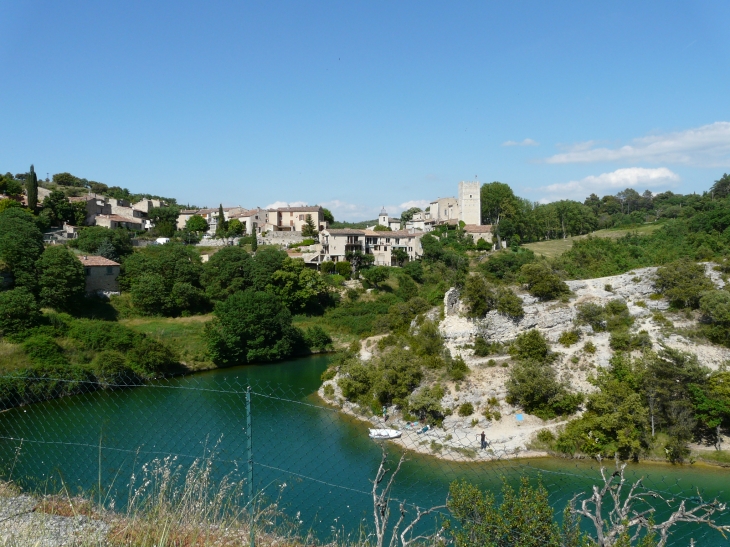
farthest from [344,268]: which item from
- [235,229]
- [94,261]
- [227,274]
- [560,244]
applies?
[560,244]

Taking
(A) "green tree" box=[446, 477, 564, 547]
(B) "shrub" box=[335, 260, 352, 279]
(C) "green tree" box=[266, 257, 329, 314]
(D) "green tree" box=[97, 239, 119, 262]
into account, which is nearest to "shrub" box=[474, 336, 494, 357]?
(A) "green tree" box=[446, 477, 564, 547]

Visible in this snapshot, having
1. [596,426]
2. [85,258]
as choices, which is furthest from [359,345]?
[85,258]

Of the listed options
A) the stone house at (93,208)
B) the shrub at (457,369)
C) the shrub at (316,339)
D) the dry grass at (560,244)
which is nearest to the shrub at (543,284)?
the shrub at (457,369)

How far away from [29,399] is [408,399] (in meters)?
14.1

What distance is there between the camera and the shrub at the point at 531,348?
66.6 feet

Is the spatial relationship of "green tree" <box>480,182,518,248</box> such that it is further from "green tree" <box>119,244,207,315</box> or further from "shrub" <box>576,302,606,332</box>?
"shrub" <box>576,302,606,332</box>

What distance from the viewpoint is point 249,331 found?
30.7 meters

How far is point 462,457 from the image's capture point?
1681 centimetres

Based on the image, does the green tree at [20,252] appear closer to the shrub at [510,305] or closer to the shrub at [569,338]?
the shrub at [510,305]

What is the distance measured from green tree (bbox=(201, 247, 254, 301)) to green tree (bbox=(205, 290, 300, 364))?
372cm

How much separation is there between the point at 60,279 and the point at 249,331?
34.9ft

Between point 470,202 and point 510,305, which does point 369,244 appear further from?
point 510,305

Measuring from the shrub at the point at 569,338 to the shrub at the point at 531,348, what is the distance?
577mm

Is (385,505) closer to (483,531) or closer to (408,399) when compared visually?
(483,531)
